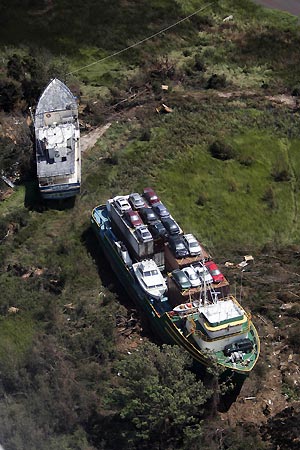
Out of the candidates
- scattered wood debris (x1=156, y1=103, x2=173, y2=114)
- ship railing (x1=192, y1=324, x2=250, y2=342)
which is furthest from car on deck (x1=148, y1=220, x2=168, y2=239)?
scattered wood debris (x1=156, y1=103, x2=173, y2=114)

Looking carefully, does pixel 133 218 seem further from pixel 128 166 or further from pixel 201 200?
pixel 128 166

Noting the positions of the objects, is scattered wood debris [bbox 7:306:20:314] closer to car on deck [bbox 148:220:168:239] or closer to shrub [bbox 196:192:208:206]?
car on deck [bbox 148:220:168:239]

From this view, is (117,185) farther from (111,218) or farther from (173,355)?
(173,355)

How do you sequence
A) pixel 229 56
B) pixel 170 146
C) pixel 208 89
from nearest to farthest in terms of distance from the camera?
pixel 170 146 → pixel 208 89 → pixel 229 56

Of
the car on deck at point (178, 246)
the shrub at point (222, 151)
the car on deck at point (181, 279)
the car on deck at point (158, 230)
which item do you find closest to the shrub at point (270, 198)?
the shrub at point (222, 151)

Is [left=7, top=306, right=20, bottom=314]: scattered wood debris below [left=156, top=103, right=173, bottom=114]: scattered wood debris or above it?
below

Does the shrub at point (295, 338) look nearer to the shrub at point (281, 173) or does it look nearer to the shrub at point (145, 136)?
the shrub at point (281, 173)

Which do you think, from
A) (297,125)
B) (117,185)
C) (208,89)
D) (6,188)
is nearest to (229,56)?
(208,89)
